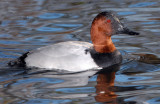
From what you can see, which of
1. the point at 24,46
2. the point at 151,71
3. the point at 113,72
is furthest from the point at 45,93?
the point at 24,46

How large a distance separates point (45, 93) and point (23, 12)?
515 cm

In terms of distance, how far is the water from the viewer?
15.3 feet

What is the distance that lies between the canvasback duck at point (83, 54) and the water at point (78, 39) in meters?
0.13

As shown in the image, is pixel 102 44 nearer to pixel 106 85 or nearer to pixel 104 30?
pixel 104 30

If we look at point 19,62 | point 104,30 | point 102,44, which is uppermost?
point 104,30

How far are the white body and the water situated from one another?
0.39ft

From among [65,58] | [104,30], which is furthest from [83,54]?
[104,30]

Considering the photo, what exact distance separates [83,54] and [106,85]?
A: 2.90 ft

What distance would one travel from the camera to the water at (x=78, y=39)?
465 centimetres

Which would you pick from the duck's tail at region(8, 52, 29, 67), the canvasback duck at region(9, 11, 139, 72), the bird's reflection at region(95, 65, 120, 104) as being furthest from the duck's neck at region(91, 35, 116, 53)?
the duck's tail at region(8, 52, 29, 67)

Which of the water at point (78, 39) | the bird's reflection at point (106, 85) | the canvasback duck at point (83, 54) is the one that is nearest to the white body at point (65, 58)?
the canvasback duck at point (83, 54)

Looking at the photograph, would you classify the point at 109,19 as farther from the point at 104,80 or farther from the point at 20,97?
the point at 20,97

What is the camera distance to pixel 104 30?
6.09 meters

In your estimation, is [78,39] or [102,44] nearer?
[102,44]
